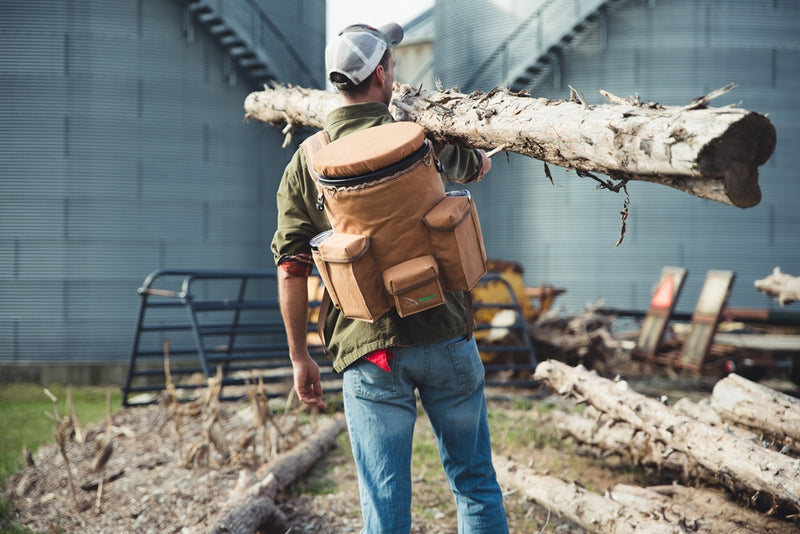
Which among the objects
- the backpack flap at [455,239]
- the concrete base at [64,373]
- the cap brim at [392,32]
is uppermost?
the cap brim at [392,32]

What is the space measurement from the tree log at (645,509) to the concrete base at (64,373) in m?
8.46

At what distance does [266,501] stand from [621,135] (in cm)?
280

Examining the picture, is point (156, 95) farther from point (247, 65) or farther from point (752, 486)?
point (752, 486)

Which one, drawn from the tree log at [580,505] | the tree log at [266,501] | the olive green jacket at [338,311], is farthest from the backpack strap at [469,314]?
the tree log at [266,501]

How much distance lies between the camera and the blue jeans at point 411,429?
241 centimetres

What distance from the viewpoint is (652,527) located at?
3.32m

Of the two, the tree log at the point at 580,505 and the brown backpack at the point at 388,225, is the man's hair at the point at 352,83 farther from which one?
the tree log at the point at 580,505

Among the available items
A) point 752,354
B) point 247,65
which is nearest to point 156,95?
point 247,65

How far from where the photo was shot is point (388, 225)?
7.71ft

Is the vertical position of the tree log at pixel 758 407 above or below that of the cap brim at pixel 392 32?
below

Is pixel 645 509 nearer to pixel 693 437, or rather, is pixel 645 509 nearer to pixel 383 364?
pixel 693 437

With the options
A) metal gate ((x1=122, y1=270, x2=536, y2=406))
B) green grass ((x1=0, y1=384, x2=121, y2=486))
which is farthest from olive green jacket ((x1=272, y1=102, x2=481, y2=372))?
metal gate ((x1=122, y1=270, x2=536, y2=406))

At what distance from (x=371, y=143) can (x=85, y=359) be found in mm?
10209

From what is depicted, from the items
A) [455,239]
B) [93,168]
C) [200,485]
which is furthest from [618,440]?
[93,168]
